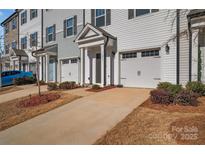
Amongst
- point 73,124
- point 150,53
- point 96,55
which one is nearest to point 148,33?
point 150,53

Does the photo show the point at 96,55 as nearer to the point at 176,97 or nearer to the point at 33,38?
the point at 176,97

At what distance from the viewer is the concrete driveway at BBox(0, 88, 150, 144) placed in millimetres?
4836

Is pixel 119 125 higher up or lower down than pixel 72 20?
lower down

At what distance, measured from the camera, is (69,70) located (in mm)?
16859

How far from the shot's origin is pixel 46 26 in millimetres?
19922

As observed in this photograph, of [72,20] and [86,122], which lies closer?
[86,122]

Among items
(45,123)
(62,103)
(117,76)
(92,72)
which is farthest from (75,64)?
(45,123)

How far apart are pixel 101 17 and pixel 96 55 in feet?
9.46

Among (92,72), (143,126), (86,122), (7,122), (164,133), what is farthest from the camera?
(92,72)

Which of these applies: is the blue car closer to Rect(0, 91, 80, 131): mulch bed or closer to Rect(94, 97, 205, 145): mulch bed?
Rect(0, 91, 80, 131): mulch bed

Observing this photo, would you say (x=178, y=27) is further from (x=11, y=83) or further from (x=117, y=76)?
(x=11, y=83)

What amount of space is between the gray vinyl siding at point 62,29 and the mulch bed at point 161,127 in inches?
429

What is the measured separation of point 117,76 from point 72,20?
24.2 feet

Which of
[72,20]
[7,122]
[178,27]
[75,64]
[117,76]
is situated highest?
[72,20]
